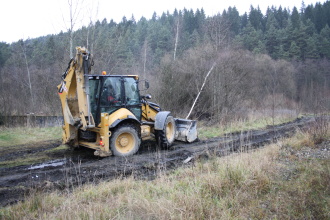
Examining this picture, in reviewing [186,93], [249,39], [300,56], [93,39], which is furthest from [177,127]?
[300,56]

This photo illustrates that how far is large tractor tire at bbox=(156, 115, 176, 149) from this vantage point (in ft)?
25.9

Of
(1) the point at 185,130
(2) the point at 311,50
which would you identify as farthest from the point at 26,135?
(2) the point at 311,50

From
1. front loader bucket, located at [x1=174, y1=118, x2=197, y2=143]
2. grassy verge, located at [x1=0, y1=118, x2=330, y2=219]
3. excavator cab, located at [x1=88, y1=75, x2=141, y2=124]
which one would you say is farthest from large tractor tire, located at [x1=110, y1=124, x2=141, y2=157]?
front loader bucket, located at [x1=174, y1=118, x2=197, y2=143]

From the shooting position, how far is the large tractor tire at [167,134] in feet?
25.9

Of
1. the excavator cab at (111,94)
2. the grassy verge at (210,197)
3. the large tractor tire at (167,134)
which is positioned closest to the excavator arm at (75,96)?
the excavator cab at (111,94)

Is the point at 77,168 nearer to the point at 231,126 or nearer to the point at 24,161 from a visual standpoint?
the point at 24,161

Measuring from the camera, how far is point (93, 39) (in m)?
13.0

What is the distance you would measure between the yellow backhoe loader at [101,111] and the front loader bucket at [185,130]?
4.16 feet

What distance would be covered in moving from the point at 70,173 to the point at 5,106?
9658 millimetres

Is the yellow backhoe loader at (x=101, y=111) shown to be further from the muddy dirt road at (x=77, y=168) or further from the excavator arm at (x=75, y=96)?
the muddy dirt road at (x=77, y=168)

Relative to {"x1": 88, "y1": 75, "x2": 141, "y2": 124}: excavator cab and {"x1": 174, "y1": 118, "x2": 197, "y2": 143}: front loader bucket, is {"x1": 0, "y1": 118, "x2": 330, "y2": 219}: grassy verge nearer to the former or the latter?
{"x1": 88, "y1": 75, "x2": 141, "y2": 124}: excavator cab

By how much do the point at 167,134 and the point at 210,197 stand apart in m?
4.91

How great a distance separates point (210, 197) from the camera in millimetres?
3740

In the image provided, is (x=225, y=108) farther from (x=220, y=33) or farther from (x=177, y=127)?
(x=177, y=127)
